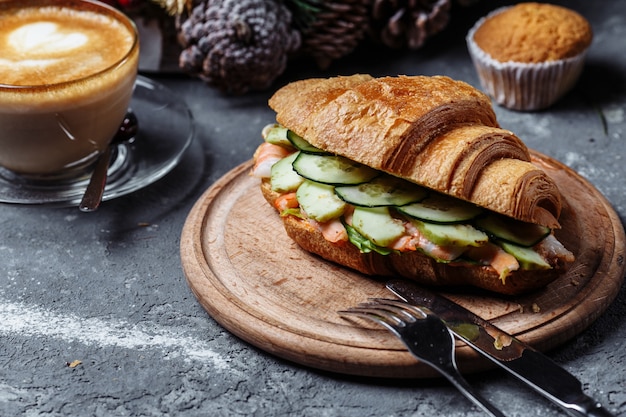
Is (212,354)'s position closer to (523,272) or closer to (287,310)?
(287,310)

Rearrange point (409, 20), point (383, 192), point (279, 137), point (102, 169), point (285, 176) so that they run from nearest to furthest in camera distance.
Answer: point (383, 192)
point (285, 176)
point (279, 137)
point (102, 169)
point (409, 20)

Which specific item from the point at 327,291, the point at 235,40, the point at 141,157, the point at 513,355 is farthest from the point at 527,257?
the point at 235,40

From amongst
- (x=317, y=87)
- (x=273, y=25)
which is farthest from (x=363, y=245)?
(x=273, y=25)

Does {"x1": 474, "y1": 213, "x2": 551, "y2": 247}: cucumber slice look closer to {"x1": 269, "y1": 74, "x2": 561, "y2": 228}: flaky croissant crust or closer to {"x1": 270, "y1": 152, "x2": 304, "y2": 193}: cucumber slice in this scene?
{"x1": 269, "y1": 74, "x2": 561, "y2": 228}: flaky croissant crust

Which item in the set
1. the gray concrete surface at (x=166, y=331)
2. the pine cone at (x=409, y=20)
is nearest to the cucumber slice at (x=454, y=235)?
the gray concrete surface at (x=166, y=331)

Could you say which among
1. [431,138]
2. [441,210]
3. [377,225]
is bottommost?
[377,225]

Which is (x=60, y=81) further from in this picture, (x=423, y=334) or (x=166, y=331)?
(x=423, y=334)

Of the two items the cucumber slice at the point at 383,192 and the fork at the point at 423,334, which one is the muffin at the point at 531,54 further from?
the fork at the point at 423,334
